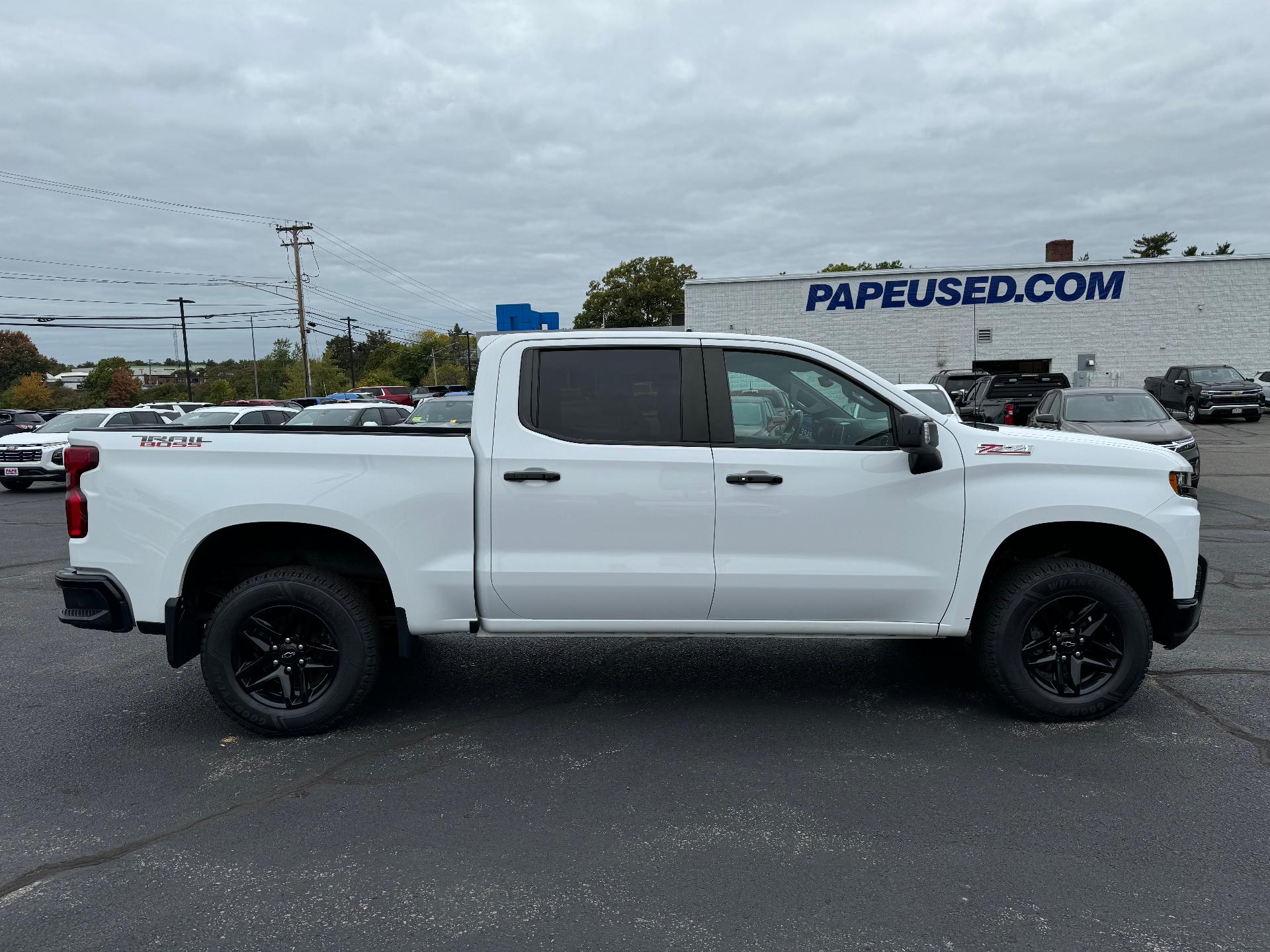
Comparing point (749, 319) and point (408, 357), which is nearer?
point (749, 319)

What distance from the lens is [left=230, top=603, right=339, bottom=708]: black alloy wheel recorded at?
4.41 m

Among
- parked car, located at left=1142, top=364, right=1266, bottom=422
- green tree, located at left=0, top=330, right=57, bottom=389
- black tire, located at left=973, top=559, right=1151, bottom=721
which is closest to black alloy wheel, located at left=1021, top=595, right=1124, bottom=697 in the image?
black tire, located at left=973, top=559, right=1151, bottom=721

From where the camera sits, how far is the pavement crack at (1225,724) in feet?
13.6

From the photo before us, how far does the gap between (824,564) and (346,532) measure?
231 centimetres

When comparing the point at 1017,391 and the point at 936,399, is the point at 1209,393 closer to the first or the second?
the point at 1017,391

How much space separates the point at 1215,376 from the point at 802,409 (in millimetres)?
28154

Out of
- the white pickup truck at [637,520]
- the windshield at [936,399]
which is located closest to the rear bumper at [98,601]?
the white pickup truck at [637,520]

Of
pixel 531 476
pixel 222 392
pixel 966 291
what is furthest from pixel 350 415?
pixel 222 392

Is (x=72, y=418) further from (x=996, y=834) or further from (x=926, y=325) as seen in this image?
(x=926, y=325)

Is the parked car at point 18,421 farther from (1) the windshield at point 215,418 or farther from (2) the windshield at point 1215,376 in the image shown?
(2) the windshield at point 1215,376

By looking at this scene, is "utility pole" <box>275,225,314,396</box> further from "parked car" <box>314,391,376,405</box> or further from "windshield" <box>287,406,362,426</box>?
"windshield" <box>287,406,362,426</box>

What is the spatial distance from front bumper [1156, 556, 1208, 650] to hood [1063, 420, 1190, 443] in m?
8.01

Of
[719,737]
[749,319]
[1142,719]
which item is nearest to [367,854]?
[719,737]

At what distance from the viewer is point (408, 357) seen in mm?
121000
